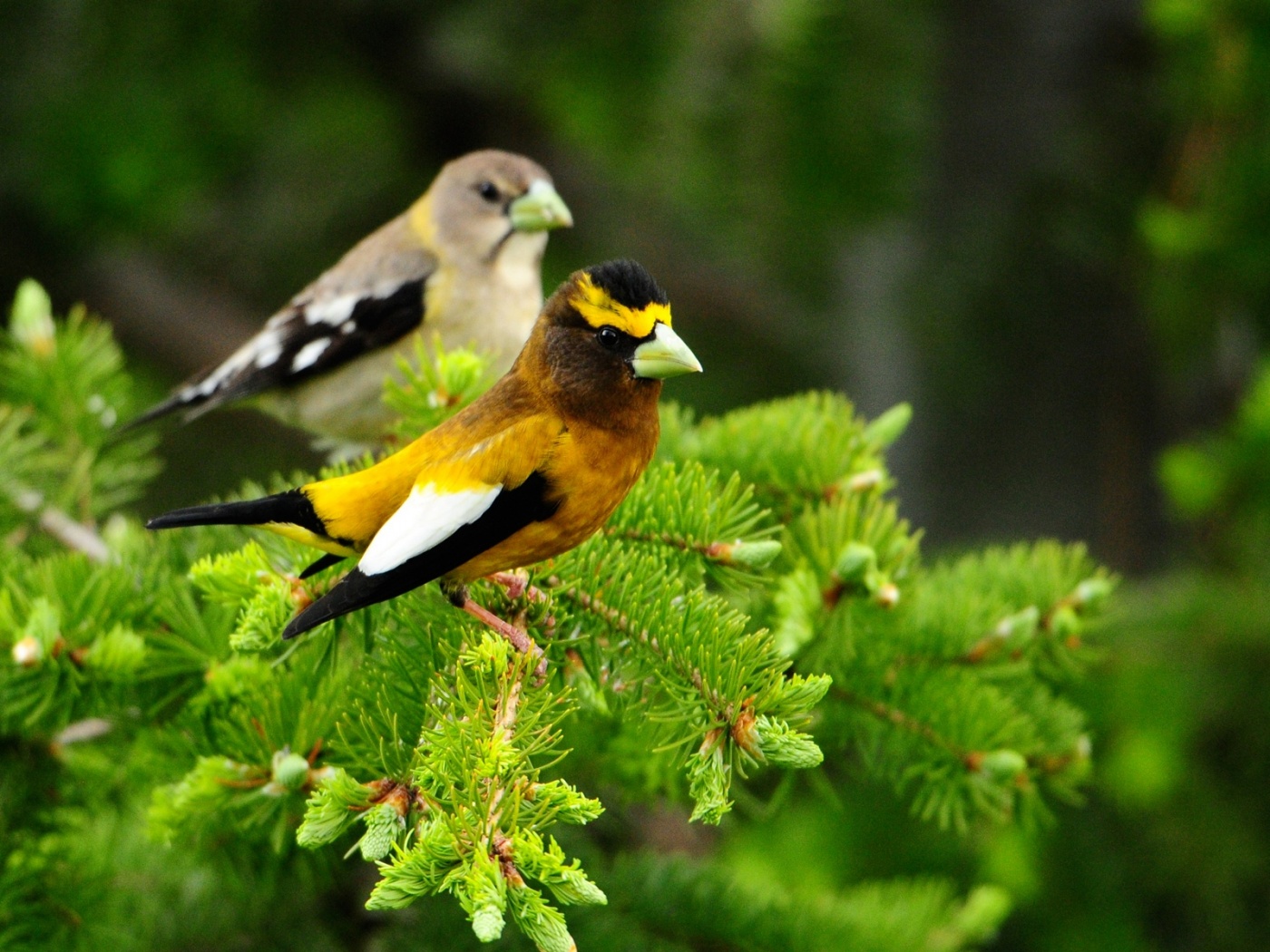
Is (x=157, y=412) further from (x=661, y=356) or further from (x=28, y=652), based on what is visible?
(x=661, y=356)

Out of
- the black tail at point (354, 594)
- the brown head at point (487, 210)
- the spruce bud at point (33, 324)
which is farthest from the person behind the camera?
the brown head at point (487, 210)

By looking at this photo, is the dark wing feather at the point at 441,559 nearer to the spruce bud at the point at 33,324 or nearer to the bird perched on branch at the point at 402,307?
the spruce bud at the point at 33,324

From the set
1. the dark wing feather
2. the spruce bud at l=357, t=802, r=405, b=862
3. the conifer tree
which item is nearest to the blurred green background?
the conifer tree

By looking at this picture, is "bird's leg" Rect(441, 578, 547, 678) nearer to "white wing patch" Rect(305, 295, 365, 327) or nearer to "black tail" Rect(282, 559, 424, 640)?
"black tail" Rect(282, 559, 424, 640)

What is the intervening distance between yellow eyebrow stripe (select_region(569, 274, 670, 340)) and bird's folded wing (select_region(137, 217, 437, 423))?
5.82 feet

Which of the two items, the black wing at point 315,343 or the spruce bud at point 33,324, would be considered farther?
the black wing at point 315,343

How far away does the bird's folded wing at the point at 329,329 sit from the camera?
414 centimetres

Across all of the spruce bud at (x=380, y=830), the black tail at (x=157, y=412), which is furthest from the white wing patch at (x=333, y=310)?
the spruce bud at (x=380, y=830)

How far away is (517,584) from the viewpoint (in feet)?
8.11

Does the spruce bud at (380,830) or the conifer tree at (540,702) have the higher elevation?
the conifer tree at (540,702)

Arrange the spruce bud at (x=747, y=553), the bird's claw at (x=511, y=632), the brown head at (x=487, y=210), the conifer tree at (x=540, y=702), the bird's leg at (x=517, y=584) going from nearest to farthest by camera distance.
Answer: the conifer tree at (x=540, y=702), the bird's claw at (x=511, y=632), the spruce bud at (x=747, y=553), the bird's leg at (x=517, y=584), the brown head at (x=487, y=210)

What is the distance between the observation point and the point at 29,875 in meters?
2.42

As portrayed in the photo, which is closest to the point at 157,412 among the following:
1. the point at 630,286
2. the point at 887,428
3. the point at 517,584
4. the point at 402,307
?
the point at 402,307

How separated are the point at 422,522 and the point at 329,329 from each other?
2070 mm
